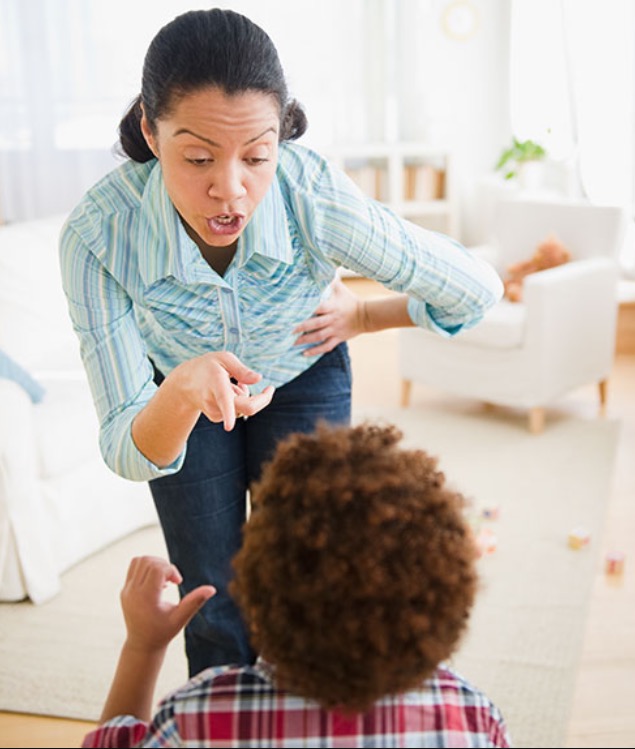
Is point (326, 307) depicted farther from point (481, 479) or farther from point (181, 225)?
point (481, 479)

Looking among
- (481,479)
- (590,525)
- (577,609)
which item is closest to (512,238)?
(481,479)

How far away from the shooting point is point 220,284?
1154 millimetres

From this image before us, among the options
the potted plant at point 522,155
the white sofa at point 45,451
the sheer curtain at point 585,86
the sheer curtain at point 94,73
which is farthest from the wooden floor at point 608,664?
the sheer curtain at point 94,73

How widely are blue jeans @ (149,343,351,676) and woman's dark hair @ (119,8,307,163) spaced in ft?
1.33

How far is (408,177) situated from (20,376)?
3.50 m

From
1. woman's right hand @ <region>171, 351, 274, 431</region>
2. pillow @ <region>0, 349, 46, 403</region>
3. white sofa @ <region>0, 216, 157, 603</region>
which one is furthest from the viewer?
pillow @ <region>0, 349, 46, 403</region>

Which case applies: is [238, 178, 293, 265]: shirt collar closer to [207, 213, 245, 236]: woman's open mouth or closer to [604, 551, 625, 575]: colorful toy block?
[207, 213, 245, 236]: woman's open mouth

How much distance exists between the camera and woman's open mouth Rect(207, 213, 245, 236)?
1.02 m

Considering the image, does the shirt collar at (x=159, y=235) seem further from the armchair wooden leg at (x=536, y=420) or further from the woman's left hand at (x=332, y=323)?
the armchair wooden leg at (x=536, y=420)

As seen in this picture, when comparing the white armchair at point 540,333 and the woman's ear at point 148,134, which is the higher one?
the woman's ear at point 148,134

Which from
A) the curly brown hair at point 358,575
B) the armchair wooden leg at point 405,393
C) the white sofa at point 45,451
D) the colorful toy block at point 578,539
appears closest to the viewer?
the curly brown hair at point 358,575

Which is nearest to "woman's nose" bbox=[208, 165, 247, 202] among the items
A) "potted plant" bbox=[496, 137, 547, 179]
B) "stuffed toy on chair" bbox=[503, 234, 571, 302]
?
"stuffed toy on chair" bbox=[503, 234, 571, 302]

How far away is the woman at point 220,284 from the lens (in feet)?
3.23

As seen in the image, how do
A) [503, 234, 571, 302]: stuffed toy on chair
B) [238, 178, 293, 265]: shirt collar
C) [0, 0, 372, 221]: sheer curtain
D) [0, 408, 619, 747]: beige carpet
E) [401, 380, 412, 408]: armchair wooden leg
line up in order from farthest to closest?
[0, 0, 372, 221]: sheer curtain
[401, 380, 412, 408]: armchair wooden leg
[503, 234, 571, 302]: stuffed toy on chair
[0, 408, 619, 747]: beige carpet
[238, 178, 293, 265]: shirt collar
